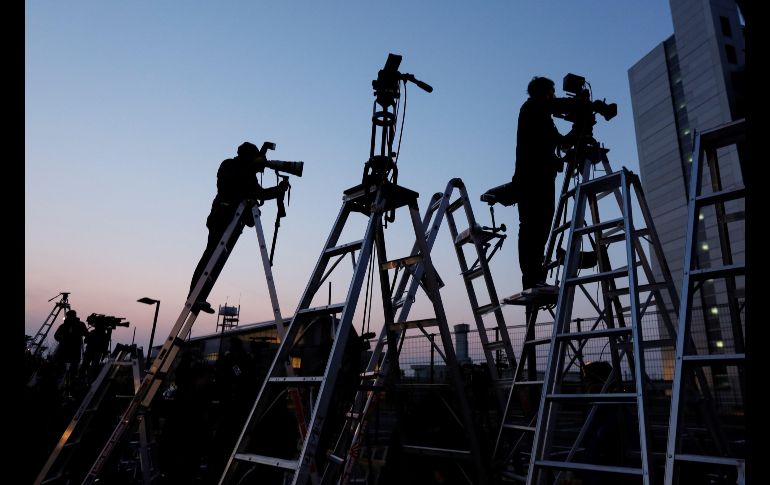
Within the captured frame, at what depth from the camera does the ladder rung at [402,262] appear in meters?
4.26

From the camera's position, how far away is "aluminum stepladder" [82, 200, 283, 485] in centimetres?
518

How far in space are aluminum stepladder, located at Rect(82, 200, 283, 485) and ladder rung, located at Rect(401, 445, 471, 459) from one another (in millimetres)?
1954

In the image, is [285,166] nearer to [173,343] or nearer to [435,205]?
[435,205]

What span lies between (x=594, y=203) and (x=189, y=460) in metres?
5.82

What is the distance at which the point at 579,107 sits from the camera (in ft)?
17.1

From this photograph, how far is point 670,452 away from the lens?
254 centimetres

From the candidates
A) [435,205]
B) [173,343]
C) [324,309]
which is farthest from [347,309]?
[173,343]

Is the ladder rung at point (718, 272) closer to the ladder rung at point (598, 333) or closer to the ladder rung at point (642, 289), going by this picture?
the ladder rung at point (598, 333)

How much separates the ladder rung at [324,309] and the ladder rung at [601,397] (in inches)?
63.6

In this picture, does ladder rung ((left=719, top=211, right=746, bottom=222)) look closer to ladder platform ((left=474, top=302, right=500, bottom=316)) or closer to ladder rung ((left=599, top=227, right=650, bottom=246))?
ladder rung ((left=599, top=227, right=650, bottom=246))

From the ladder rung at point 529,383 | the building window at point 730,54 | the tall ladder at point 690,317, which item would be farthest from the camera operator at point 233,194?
the building window at point 730,54

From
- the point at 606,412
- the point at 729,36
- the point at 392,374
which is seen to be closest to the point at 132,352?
the point at 392,374

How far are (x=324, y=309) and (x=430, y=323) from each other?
3.38 feet
